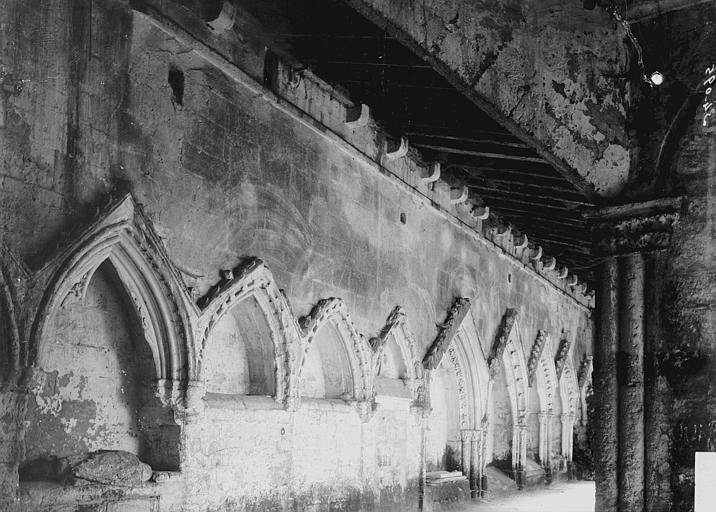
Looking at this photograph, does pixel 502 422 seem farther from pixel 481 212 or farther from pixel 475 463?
pixel 481 212

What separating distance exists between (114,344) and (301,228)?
2.25m

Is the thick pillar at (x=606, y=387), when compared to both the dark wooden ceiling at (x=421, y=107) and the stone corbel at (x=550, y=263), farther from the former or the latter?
the stone corbel at (x=550, y=263)

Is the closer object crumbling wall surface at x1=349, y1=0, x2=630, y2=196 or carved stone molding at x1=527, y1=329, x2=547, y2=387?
crumbling wall surface at x1=349, y1=0, x2=630, y2=196

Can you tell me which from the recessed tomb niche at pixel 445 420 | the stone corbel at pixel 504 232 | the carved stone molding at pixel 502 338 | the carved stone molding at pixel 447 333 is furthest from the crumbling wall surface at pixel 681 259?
the stone corbel at pixel 504 232

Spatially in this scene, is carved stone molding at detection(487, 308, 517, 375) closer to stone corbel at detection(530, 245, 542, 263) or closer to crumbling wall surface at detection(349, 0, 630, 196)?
stone corbel at detection(530, 245, 542, 263)

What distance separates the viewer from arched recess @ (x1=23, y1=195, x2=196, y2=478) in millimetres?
4715

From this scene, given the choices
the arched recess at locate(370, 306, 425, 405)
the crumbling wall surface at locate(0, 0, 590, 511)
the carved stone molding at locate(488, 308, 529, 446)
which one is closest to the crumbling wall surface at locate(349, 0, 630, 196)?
the crumbling wall surface at locate(0, 0, 590, 511)

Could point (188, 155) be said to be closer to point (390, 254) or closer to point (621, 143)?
point (621, 143)

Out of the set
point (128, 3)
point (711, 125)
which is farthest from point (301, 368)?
point (711, 125)

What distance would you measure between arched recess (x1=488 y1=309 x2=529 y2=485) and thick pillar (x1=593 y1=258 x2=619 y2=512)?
8808mm

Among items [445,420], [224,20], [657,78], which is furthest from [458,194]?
[657,78]

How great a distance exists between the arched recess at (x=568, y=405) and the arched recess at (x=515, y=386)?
2.95 meters

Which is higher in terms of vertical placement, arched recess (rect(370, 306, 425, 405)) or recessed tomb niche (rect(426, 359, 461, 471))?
arched recess (rect(370, 306, 425, 405))

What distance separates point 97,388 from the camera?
520cm
